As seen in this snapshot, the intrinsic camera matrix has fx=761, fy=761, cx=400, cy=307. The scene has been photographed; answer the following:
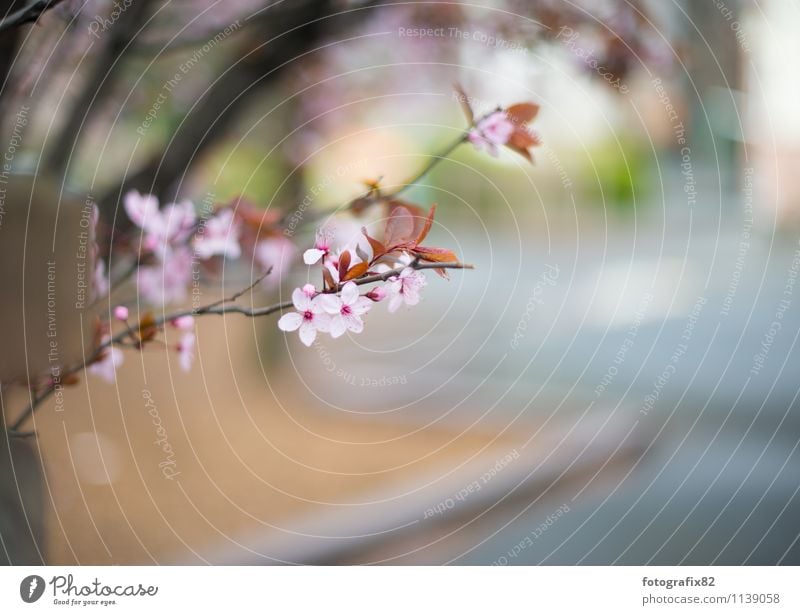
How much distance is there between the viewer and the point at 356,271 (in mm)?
455

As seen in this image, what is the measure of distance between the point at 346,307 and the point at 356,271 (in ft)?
0.09

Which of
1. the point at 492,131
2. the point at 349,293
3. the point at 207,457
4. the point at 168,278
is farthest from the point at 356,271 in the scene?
the point at 207,457

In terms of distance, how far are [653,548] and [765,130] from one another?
79cm

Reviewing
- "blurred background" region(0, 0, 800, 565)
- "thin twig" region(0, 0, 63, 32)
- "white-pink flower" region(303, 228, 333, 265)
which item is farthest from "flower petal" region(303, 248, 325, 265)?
"thin twig" region(0, 0, 63, 32)

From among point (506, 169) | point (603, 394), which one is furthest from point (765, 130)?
point (603, 394)

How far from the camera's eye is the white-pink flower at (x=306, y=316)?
48 cm

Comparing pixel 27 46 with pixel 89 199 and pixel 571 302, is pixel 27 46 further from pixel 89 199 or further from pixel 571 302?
pixel 571 302

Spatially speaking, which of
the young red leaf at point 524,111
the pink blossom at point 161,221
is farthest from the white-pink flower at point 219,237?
the young red leaf at point 524,111

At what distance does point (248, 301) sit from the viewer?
111 cm

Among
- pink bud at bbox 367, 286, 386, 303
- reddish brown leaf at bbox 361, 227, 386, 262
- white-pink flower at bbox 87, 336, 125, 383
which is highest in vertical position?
white-pink flower at bbox 87, 336, 125, 383

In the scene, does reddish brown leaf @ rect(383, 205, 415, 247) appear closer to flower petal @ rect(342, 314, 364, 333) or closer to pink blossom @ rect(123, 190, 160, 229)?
flower petal @ rect(342, 314, 364, 333)

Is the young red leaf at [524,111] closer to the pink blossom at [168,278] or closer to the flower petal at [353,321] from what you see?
the flower petal at [353,321]
